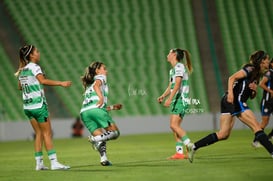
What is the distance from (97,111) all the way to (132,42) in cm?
1714

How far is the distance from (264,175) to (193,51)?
759 inches

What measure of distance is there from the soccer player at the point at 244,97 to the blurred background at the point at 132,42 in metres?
13.7

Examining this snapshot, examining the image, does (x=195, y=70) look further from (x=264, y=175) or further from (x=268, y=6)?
(x=264, y=175)

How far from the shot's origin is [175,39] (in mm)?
27719

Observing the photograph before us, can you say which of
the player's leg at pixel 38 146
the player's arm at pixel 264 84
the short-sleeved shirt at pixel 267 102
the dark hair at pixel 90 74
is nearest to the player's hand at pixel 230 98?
the dark hair at pixel 90 74

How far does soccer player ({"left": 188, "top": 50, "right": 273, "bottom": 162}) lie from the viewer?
32.0ft

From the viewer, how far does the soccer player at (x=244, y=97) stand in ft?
32.0

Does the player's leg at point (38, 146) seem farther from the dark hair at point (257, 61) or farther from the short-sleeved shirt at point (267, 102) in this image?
the short-sleeved shirt at point (267, 102)

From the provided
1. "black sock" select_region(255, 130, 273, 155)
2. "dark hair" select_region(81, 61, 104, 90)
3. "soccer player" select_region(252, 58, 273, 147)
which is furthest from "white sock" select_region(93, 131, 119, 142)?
"soccer player" select_region(252, 58, 273, 147)

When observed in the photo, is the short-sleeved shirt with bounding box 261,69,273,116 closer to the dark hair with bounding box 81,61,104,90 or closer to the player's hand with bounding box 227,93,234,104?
the player's hand with bounding box 227,93,234,104

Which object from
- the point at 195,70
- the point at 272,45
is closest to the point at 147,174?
the point at 195,70

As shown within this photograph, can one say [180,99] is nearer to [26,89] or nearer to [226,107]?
A: [226,107]

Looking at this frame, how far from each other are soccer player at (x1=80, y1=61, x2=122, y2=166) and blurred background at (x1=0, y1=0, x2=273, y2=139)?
13.5 m

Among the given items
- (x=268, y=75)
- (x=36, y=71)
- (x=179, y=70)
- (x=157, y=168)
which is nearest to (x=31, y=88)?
(x=36, y=71)
